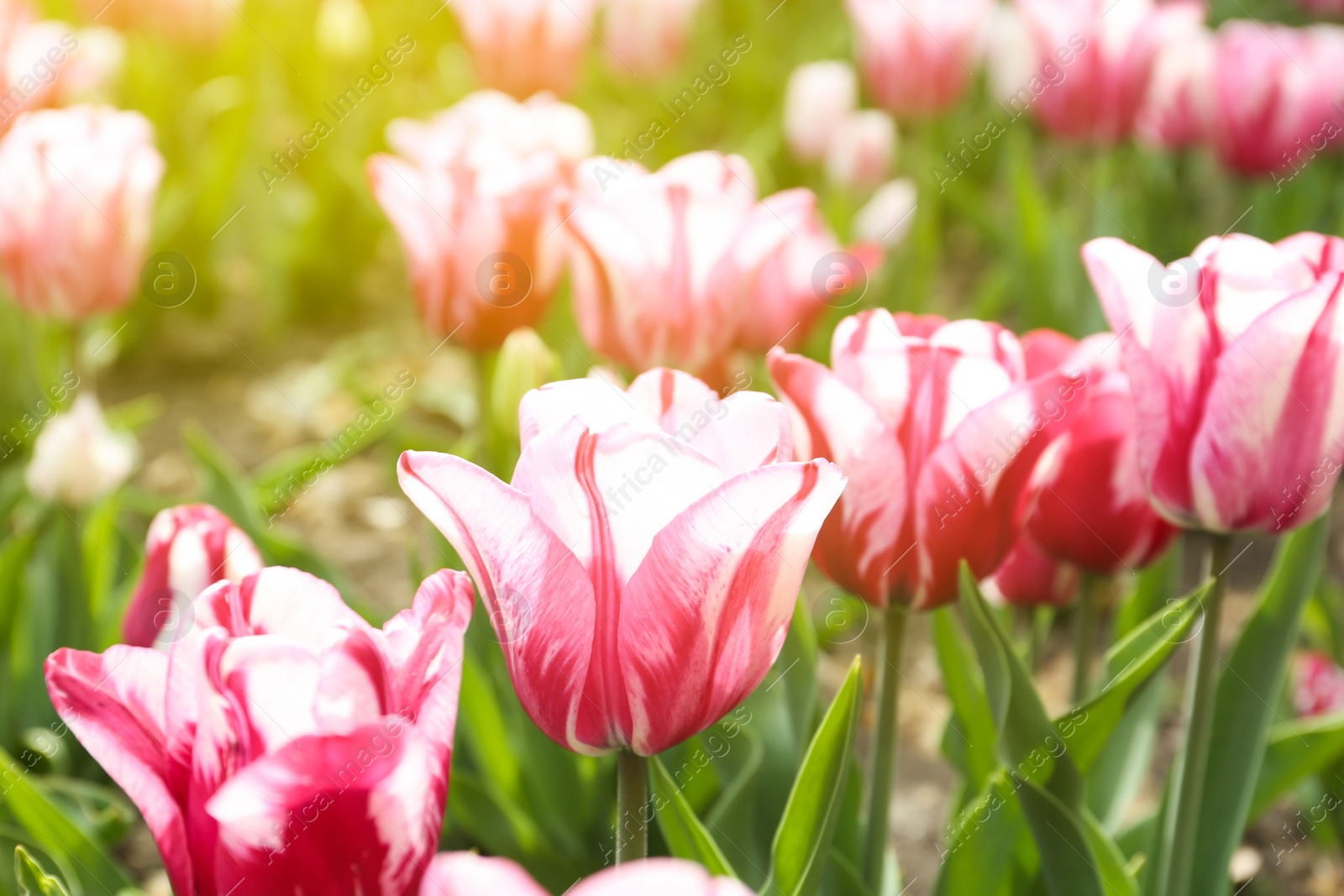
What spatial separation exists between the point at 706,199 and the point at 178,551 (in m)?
0.53

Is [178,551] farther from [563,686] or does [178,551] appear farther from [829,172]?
[829,172]

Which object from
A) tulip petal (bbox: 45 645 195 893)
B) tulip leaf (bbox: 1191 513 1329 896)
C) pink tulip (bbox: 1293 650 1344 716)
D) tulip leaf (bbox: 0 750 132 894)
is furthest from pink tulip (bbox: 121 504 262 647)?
pink tulip (bbox: 1293 650 1344 716)

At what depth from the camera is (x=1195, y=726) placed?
2.69ft

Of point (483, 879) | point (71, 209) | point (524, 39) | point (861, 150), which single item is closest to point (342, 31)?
point (524, 39)

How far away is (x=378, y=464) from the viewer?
2406 millimetres

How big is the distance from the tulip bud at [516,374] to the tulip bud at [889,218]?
42.8 inches

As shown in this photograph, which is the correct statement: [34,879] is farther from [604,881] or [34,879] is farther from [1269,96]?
[1269,96]

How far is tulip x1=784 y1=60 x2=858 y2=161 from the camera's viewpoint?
2.36m

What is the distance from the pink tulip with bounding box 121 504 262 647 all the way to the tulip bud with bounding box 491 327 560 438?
34cm

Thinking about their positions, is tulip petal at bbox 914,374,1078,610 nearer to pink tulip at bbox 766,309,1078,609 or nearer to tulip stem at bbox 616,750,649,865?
pink tulip at bbox 766,309,1078,609

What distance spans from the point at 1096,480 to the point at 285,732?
24.4 inches

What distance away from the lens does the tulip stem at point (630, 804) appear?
633 millimetres

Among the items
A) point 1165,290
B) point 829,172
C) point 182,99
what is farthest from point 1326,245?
point 182,99

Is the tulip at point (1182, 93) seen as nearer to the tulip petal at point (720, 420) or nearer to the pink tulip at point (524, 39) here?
the pink tulip at point (524, 39)
